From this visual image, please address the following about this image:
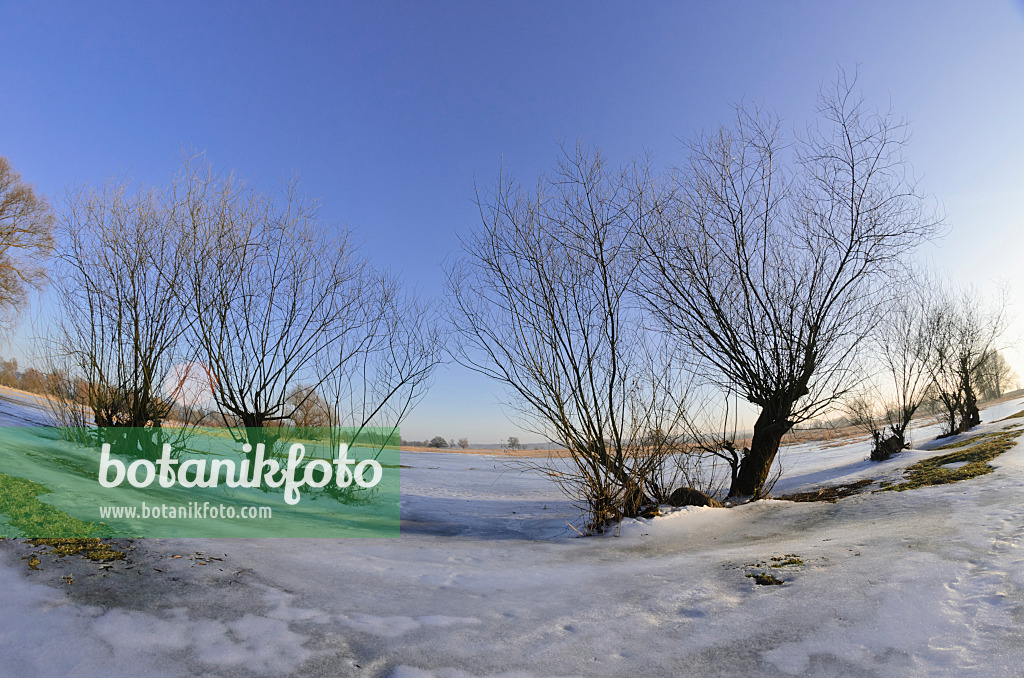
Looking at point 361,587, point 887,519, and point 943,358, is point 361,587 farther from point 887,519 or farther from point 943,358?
point 943,358

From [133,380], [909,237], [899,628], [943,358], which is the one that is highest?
[909,237]

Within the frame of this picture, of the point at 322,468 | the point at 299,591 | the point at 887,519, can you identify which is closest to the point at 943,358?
the point at 887,519

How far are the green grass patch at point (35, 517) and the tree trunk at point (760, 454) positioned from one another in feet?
24.8

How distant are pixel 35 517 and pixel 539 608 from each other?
3.22 metres

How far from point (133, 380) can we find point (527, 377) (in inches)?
235

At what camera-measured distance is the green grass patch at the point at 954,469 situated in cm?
585

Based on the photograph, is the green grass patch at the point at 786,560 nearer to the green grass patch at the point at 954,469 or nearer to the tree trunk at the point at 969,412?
the green grass patch at the point at 954,469

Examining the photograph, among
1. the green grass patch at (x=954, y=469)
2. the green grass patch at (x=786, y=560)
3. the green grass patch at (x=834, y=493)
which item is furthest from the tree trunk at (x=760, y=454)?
the green grass patch at (x=786, y=560)

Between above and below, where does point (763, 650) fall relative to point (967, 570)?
below

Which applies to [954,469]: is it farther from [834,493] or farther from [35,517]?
[35,517]

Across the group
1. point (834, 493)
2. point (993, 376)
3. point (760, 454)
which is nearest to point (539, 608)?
point (760, 454)

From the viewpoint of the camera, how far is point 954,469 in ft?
20.9

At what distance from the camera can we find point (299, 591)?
288 cm

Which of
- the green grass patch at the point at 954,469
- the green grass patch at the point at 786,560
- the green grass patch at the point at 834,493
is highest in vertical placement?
the green grass patch at the point at 954,469
